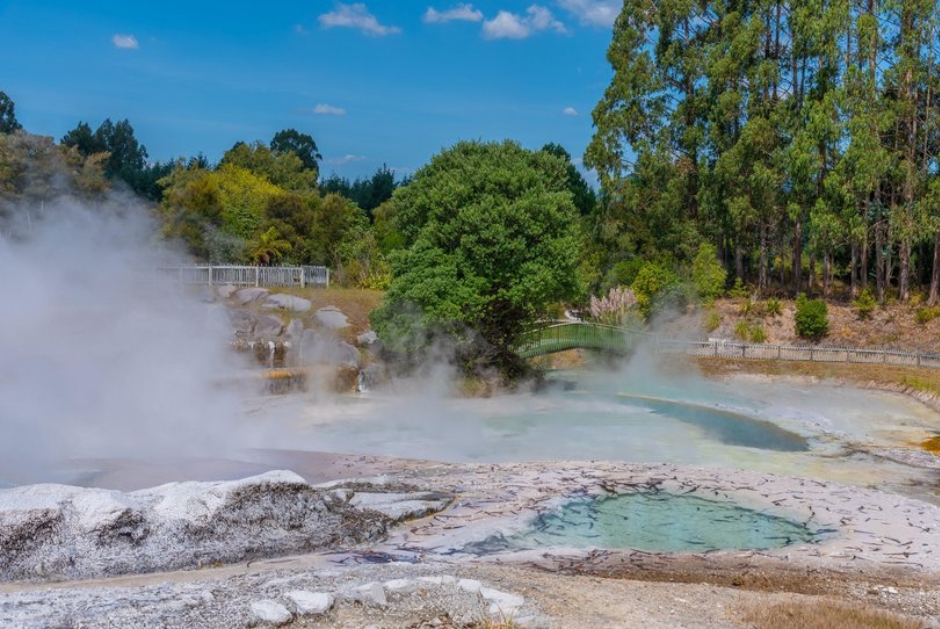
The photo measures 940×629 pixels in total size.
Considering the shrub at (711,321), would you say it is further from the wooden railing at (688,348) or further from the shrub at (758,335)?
the wooden railing at (688,348)

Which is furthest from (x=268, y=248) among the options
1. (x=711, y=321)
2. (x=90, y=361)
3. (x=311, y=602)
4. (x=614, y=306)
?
(x=311, y=602)

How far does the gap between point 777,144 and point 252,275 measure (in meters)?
20.6

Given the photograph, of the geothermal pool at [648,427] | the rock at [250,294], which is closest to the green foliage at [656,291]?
the geothermal pool at [648,427]

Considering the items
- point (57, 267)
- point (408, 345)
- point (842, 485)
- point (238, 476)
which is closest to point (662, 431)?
point (842, 485)

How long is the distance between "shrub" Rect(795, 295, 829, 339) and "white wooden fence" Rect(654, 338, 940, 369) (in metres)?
2.65

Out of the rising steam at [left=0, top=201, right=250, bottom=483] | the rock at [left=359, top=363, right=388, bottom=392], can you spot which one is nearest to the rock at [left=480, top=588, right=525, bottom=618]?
the rising steam at [left=0, top=201, right=250, bottom=483]

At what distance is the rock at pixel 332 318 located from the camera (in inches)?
1034

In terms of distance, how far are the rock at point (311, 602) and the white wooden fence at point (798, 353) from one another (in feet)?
74.9

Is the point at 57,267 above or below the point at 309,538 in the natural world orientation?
above

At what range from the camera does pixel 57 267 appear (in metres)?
14.1

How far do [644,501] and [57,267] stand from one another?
1010 centimetres

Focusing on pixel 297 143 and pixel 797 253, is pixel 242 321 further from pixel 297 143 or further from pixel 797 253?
pixel 297 143

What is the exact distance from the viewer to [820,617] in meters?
6.83

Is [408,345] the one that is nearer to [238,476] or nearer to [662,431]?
[662,431]
